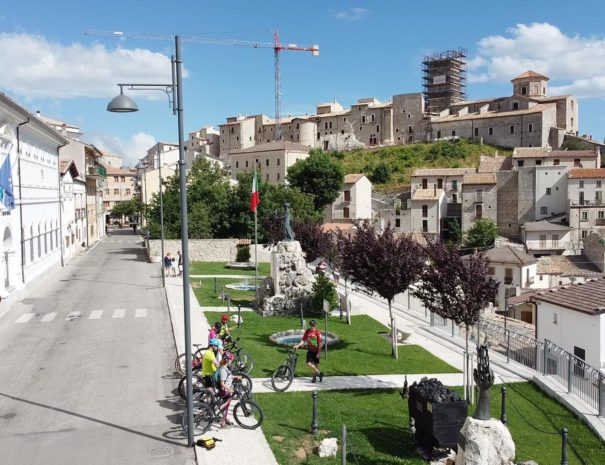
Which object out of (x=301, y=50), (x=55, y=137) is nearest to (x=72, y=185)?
(x=55, y=137)

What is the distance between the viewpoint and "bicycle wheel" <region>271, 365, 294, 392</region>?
14047mm

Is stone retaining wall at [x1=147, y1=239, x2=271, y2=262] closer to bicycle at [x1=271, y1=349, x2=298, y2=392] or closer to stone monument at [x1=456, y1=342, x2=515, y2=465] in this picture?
bicycle at [x1=271, y1=349, x2=298, y2=392]

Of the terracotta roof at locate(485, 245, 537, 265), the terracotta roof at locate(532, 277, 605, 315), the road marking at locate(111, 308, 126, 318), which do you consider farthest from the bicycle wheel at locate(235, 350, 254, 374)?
the terracotta roof at locate(485, 245, 537, 265)

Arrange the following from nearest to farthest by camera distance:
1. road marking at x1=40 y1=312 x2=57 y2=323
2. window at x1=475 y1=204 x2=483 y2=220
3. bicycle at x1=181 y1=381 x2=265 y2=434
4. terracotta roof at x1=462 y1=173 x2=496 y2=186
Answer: bicycle at x1=181 y1=381 x2=265 y2=434 < road marking at x1=40 y1=312 x2=57 y2=323 < window at x1=475 y1=204 x2=483 y2=220 < terracotta roof at x1=462 y1=173 x2=496 y2=186

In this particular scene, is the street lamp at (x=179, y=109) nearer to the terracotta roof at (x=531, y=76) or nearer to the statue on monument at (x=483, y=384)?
the statue on monument at (x=483, y=384)

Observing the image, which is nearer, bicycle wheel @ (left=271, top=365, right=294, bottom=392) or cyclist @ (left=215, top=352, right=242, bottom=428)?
cyclist @ (left=215, top=352, right=242, bottom=428)

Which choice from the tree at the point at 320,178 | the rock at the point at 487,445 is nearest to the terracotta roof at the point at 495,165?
the tree at the point at 320,178

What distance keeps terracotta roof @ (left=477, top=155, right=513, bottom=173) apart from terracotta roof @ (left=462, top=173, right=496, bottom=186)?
5.04m

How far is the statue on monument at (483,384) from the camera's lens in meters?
8.99

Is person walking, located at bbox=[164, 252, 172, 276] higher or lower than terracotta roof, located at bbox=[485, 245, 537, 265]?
higher

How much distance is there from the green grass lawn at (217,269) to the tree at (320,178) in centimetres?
3008

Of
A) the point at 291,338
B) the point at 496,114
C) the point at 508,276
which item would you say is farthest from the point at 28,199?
the point at 496,114

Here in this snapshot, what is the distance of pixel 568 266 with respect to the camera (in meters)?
55.6

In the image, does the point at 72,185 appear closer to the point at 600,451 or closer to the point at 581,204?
the point at 600,451
